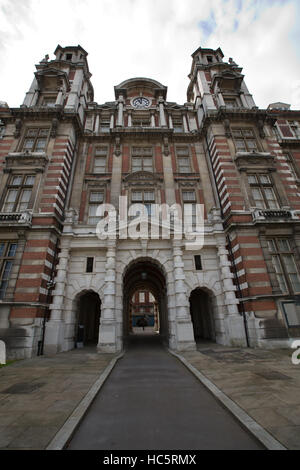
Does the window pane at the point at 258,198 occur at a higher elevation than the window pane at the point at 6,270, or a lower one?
higher

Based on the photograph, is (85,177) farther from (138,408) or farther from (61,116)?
(138,408)

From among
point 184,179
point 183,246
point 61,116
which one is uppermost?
point 61,116

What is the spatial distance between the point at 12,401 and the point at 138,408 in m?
3.50

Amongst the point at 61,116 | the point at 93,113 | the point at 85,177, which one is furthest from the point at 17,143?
the point at 93,113

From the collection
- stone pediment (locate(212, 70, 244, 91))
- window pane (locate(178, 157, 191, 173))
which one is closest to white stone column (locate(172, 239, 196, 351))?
window pane (locate(178, 157, 191, 173))

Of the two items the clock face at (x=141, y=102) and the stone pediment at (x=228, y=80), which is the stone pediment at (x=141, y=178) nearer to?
the clock face at (x=141, y=102)

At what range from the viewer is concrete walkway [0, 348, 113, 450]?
409cm

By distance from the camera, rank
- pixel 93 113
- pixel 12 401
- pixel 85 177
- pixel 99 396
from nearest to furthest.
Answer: pixel 12 401 → pixel 99 396 → pixel 85 177 → pixel 93 113

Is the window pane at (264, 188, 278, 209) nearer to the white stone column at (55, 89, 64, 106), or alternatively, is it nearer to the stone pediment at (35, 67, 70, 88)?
the white stone column at (55, 89, 64, 106)

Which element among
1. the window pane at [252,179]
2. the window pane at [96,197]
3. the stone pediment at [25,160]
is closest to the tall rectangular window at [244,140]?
the window pane at [252,179]

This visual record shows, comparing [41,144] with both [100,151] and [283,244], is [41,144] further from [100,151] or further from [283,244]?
[283,244]

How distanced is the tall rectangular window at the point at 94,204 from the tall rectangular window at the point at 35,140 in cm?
570

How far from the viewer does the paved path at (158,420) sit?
3.86 m
